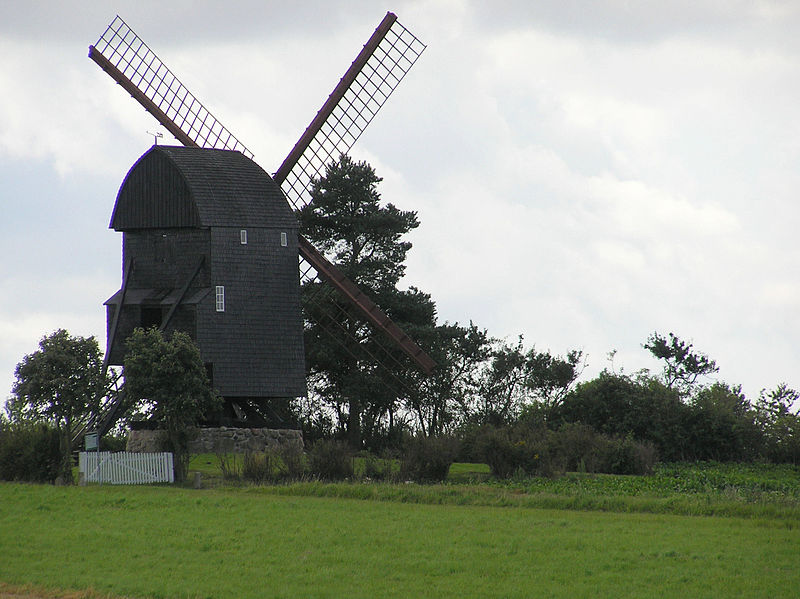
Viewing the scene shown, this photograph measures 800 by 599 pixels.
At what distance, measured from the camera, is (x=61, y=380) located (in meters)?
39.3

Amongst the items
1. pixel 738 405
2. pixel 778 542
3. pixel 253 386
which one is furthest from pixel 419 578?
pixel 738 405

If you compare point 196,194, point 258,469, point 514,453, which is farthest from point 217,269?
point 514,453

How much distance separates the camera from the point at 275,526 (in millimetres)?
25250

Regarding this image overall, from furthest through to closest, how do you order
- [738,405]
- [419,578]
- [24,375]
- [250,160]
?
1. [738,405]
2. [250,160]
3. [24,375]
4. [419,578]

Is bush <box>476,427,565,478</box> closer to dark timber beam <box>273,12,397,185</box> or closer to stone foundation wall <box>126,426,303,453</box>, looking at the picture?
stone foundation wall <box>126,426,303,453</box>

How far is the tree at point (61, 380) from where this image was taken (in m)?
39.2

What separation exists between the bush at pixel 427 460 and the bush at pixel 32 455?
462 inches

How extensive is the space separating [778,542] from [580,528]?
4169 millimetres

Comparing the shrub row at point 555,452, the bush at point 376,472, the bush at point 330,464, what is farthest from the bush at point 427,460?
the shrub row at point 555,452

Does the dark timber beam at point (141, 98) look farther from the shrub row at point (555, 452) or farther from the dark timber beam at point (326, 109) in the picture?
the shrub row at point (555, 452)

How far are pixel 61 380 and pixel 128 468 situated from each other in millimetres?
5159

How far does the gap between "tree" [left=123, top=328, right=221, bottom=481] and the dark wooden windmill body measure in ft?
8.82

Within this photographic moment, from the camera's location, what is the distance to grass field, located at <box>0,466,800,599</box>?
19297mm

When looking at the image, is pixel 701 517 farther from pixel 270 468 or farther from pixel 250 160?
pixel 250 160
